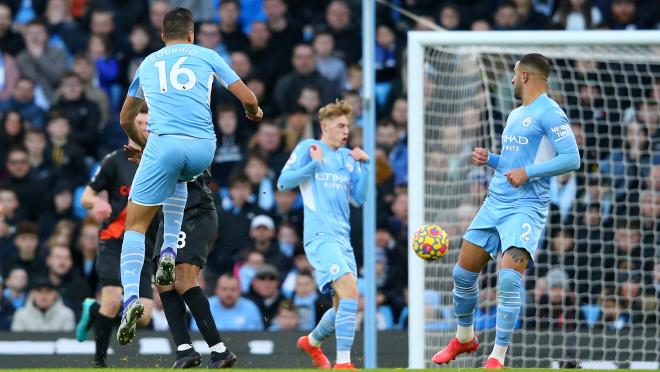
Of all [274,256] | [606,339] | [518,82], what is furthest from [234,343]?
[518,82]

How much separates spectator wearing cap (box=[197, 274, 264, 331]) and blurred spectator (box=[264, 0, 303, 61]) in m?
3.79

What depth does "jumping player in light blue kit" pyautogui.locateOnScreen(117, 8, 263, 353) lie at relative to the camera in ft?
26.2

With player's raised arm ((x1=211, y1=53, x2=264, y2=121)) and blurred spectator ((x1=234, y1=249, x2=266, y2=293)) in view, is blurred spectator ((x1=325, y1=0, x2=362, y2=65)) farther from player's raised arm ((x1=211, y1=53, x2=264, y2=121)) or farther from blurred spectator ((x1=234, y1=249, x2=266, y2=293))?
player's raised arm ((x1=211, y1=53, x2=264, y2=121))

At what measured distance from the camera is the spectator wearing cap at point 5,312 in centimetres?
1292

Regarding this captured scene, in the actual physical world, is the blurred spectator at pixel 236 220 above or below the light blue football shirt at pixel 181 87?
below

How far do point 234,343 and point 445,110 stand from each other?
10.4ft

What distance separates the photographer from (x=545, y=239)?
13.3m

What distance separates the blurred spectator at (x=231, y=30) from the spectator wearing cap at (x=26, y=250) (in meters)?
3.32

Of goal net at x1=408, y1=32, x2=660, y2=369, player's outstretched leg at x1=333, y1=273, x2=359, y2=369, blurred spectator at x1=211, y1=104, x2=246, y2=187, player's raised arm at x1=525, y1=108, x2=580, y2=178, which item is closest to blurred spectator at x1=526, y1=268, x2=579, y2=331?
goal net at x1=408, y1=32, x2=660, y2=369

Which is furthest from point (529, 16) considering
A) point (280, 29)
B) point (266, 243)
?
point (266, 243)

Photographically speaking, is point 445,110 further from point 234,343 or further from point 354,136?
point 234,343

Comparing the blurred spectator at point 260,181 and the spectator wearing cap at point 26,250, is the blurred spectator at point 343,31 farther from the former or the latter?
the spectator wearing cap at point 26,250

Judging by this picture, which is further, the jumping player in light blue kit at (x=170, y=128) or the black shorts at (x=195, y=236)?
the black shorts at (x=195, y=236)

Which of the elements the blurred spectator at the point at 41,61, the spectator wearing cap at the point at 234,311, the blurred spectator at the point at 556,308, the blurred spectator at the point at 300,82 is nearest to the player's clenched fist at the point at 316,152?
the spectator wearing cap at the point at 234,311
